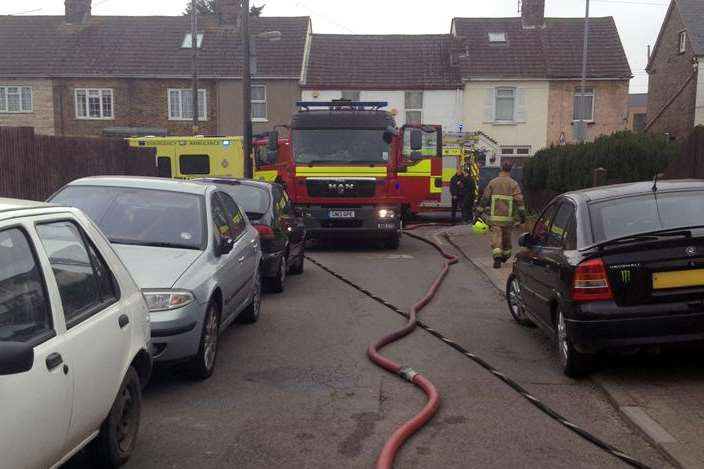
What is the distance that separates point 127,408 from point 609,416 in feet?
11.0

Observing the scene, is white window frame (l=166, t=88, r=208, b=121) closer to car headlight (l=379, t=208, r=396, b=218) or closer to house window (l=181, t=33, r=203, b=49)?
house window (l=181, t=33, r=203, b=49)

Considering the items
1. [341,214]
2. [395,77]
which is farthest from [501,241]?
[395,77]

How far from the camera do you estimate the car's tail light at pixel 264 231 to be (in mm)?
10891

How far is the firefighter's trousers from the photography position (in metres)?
13.6

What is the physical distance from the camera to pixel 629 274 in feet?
20.1

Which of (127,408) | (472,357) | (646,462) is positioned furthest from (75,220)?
(472,357)

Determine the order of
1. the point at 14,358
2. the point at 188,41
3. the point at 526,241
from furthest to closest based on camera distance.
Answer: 1. the point at 188,41
2. the point at 526,241
3. the point at 14,358

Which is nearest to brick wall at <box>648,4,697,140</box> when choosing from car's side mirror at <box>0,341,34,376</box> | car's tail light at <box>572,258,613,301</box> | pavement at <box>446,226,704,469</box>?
pavement at <box>446,226,704,469</box>

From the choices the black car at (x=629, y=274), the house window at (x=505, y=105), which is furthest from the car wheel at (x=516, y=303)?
the house window at (x=505, y=105)

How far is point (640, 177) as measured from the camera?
15164 mm

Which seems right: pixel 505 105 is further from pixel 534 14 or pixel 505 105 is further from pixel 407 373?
pixel 407 373

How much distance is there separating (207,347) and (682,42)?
119 feet

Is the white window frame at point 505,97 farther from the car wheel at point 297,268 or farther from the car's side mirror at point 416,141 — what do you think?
the car wheel at point 297,268

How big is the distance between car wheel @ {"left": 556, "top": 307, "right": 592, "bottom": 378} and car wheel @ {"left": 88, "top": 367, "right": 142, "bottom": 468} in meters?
3.50
